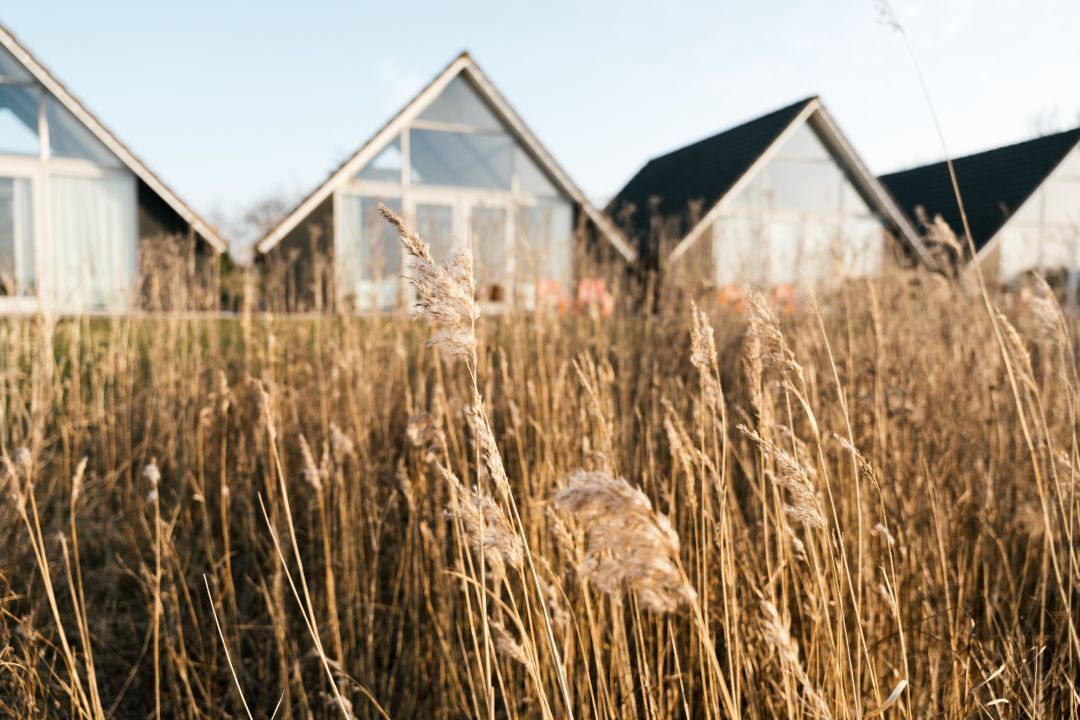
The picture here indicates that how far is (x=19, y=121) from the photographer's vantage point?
10156mm

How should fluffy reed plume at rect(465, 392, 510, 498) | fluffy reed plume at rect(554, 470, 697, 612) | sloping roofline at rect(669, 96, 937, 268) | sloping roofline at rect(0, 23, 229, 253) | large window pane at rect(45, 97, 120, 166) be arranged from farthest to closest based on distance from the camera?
sloping roofline at rect(669, 96, 937, 268), large window pane at rect(45, 97, 120, 166), sloping roofline at rect(0, 23, 229, 253), fluffy reed plume at rect(465, 392, 510, 498), fluffy reed plume at rect(554, 470, 697, 612)

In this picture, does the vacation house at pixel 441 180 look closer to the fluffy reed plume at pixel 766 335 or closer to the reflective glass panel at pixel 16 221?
the reflective glass panel at pixel 16 221

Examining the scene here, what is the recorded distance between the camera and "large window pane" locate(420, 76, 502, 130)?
38.7ft

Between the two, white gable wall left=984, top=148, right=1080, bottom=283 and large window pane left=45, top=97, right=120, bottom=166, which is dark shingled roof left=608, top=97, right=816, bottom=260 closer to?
white gable wall left=984, top=148, right=1080, bottom=283

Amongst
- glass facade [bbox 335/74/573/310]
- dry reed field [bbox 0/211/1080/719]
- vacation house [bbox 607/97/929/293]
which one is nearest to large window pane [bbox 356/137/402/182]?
glass facade [bbox 335/74/573/310]

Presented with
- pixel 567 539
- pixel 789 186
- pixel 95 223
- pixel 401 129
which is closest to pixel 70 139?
pixel 95 223

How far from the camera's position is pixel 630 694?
1.27 meters

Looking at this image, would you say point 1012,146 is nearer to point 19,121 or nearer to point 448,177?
point 448,177

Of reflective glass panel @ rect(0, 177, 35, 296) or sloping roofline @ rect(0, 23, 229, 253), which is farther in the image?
reflective glass panel @ rect(0, 177, 35, 296)

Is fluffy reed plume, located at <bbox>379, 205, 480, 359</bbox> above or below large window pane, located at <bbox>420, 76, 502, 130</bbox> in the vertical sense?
below

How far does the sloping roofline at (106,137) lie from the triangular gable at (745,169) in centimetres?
665

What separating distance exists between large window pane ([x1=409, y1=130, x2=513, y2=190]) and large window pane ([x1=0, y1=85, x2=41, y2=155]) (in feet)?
16.9

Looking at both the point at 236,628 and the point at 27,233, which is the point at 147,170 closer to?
the point at 27,233

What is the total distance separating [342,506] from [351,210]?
Answer: 33.0 feet
